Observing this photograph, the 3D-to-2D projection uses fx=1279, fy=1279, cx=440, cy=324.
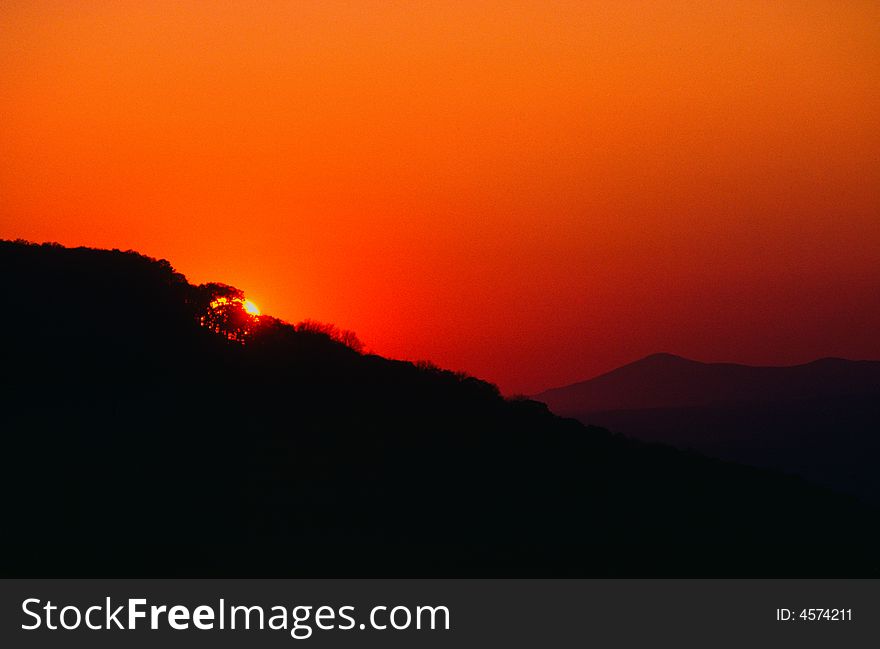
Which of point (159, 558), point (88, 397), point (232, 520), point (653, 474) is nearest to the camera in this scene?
point (159, 558)

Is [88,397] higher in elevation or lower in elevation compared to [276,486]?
higher

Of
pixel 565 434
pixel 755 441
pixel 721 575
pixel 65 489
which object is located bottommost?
pixel 721 575

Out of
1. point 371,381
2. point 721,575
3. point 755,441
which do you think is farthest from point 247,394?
point 755,441

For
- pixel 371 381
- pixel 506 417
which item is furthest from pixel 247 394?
pixel 506 417

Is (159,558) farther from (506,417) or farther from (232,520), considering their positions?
(506,417)

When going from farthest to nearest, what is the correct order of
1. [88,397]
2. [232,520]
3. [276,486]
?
[88,397]
[276,486]
[232,520]

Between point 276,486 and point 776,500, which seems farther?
point 776,500
